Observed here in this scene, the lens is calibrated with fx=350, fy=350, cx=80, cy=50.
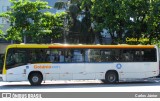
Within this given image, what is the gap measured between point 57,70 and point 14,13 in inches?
460

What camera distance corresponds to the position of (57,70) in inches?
916

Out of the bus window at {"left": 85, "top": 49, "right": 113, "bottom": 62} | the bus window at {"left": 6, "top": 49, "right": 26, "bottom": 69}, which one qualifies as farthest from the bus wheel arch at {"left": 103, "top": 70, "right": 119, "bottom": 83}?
the bus window at {"left": 6, "top": 49, "right": 26, "bottom": 69}

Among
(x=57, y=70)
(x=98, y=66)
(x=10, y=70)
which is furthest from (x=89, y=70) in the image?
(x=10, y=70)

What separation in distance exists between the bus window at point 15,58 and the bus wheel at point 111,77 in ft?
18.8

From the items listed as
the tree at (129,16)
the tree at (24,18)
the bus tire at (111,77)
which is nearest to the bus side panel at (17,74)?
the bus tire at (111,77)

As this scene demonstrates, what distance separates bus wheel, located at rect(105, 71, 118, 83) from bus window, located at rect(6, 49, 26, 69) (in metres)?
5.72

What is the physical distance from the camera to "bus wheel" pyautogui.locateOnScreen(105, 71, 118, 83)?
23938 millimetres

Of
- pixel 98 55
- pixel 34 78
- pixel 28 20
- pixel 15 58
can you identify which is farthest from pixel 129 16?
pixel 15 58

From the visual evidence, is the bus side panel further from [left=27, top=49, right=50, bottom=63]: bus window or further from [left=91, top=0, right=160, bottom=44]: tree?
[left=91, top=0, right=160, bottom=44]: tree

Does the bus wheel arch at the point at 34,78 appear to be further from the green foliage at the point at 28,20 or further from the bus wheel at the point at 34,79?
the green foliage at the point at 28,20

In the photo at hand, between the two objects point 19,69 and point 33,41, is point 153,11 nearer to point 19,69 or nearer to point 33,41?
point 33,41

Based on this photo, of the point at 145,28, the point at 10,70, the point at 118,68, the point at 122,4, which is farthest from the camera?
the point at 145,28

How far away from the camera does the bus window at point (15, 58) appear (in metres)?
22.6

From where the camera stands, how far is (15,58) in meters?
22.6
